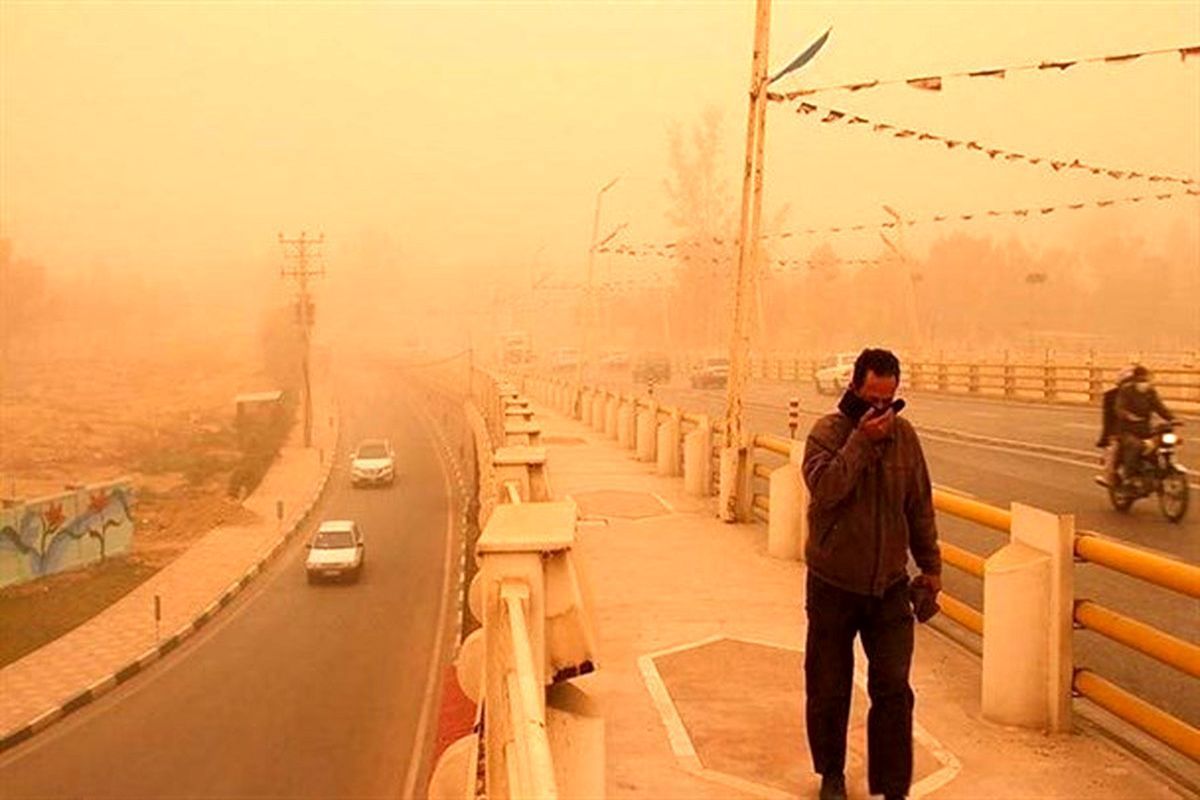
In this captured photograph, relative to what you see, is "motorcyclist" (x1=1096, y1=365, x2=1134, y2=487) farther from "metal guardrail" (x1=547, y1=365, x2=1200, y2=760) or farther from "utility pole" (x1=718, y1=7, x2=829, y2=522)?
"metal guardrail" (x1=547, y1=365, x2=1200, y2=760)

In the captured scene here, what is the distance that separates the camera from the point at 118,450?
67250 mm

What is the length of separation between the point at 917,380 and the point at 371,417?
56040 millimetres

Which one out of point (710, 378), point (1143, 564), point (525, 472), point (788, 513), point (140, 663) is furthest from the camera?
point (710, 378)

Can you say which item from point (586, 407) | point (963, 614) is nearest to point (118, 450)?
point (586, 407)

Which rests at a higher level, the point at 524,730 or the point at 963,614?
the point at 524,730

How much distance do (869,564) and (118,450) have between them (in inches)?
2733

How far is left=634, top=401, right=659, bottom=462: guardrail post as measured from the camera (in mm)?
20969

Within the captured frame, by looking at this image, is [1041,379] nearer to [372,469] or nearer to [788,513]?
[788,513]

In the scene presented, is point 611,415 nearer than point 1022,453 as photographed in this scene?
No

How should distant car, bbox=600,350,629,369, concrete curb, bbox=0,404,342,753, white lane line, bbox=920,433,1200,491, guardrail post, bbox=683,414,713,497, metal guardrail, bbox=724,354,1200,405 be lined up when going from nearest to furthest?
1. guardrail post, bbox=683,414,713,497
2. white lane line, bbox=920,433,1200,491
3. concrete curb, bbox=0,404,342,753
4. metal guardrail, bbox=724,354,1200,405
5. distant car, bbox=600,350,629,369

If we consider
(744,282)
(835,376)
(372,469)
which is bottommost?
(372,469)

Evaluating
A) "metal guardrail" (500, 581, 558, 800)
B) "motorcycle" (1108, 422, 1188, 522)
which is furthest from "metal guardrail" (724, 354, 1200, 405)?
"metal guardrail" (500, 581, 558, 800)

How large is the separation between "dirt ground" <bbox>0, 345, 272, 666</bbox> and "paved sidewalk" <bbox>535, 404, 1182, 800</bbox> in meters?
23.7

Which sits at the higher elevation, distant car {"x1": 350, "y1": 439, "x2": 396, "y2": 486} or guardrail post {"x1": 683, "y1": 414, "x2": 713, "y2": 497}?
guardrail post {"x1": 683, "y1": 414, "x2": 713, "y2": 497}
